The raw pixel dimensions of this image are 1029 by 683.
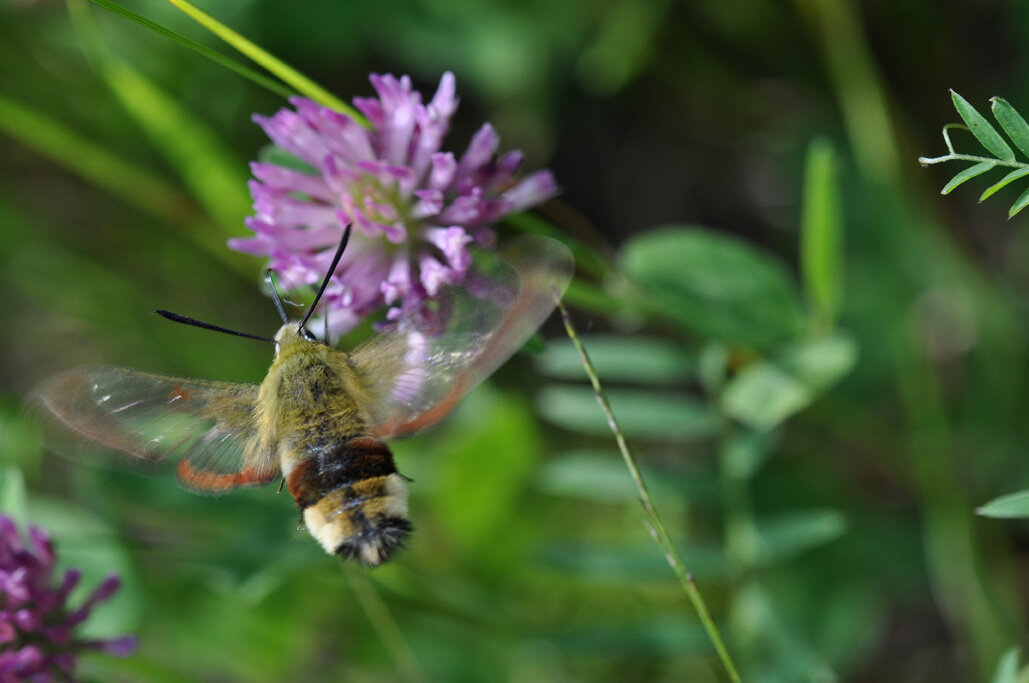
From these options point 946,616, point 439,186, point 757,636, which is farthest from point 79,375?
point 946,616

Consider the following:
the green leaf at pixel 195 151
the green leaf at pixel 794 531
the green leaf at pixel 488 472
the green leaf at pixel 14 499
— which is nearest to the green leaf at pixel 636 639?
the green leaf at pixel 794 531

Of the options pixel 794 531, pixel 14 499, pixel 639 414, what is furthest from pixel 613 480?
pixel 14 499

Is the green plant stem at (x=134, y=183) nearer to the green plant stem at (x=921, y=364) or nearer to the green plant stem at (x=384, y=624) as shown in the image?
the green plant stem at (x=384, y=624)

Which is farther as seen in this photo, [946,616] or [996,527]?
[946,616]

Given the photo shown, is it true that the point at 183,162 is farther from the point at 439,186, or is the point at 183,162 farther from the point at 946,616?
the point at 946,616

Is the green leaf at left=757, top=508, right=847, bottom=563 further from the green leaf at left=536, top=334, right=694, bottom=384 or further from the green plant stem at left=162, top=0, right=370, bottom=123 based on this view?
the green plant stem at left=162, top=0, right=370, bottom=123

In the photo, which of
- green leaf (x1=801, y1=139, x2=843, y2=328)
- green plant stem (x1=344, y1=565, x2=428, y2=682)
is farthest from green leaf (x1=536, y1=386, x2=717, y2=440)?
green plant stem (x1=344, y1=565, x2=428, y2=682)

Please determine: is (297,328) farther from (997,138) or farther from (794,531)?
(794,531)
